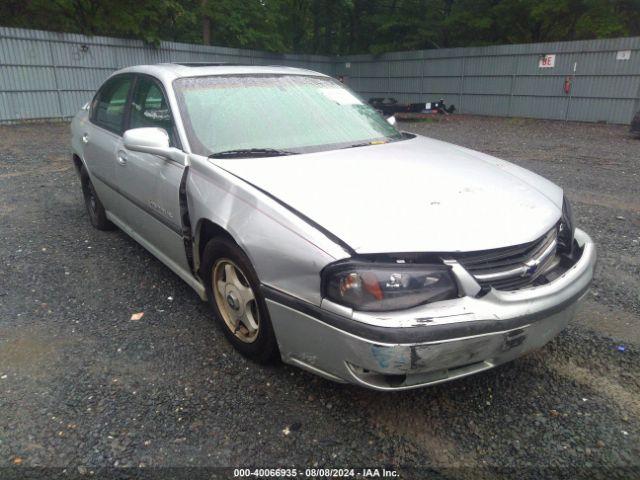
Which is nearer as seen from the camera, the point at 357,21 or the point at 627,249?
the point at 627,249

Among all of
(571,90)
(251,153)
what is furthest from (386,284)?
(571,90)

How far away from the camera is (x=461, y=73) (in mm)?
20078

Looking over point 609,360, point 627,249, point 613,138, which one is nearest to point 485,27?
point 613,138

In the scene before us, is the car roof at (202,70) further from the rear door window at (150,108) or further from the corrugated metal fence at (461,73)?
the corrugated metal fence at (461,73)

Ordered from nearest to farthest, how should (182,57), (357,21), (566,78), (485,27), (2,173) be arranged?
(2,173)
(566,78)
(182,57)
(485,27)
(357,21)

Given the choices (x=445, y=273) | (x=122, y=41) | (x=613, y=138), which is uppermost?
(x=122, y=41)

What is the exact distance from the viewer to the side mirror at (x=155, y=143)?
2992mm

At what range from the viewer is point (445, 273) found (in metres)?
2.05

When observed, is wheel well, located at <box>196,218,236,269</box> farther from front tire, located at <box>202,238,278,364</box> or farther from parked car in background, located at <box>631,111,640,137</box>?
parked car in background, located at <box>631,111,640,137</box>

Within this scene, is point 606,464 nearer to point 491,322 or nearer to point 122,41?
point 491,322

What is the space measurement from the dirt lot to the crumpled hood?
2.81 ft

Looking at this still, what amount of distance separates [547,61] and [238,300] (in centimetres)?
1769

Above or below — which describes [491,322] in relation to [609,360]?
above

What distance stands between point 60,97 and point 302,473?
1599cm
